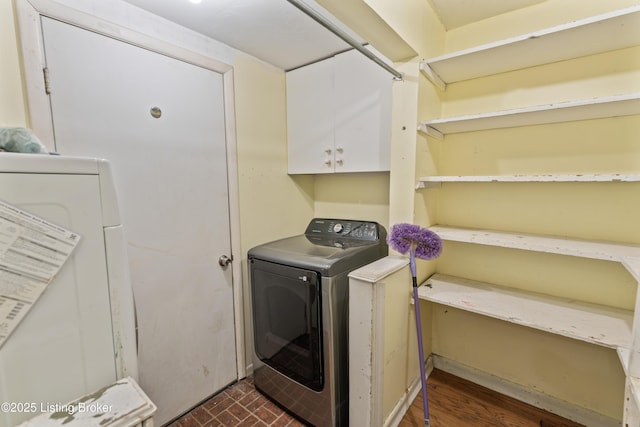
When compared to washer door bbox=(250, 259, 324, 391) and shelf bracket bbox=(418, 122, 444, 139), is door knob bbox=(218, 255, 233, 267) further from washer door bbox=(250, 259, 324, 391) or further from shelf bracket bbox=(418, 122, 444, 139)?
shelf bracket bbox=(418, 122, 444, 139)

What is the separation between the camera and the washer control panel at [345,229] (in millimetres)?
1897

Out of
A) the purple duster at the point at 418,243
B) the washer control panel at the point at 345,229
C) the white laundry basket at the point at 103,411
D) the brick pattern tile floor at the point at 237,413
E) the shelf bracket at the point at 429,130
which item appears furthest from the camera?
the washer control panel at the point at 345,229

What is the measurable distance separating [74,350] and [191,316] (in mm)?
1156

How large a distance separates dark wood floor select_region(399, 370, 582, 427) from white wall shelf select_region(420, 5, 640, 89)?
6.53 ft

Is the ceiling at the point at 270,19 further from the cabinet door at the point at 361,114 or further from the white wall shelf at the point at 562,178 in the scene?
the white wall shelf at the point at 562,178

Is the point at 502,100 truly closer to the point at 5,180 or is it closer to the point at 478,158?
the point at 478,158

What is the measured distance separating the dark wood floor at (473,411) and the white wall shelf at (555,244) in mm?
1042

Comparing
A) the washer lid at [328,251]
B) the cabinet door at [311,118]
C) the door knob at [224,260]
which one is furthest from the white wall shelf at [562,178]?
the door knob at [224,260]

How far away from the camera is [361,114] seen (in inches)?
72.2

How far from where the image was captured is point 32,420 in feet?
1.85

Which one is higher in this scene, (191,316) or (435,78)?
(435,78)

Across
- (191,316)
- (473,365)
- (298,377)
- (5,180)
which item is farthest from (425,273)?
(5,180)

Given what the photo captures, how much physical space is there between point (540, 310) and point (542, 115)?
1.00m

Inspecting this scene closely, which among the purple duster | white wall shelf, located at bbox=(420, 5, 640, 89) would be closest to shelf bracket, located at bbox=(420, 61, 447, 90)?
white wall shelf, located at bbox=(420, 5, 640, 89)
